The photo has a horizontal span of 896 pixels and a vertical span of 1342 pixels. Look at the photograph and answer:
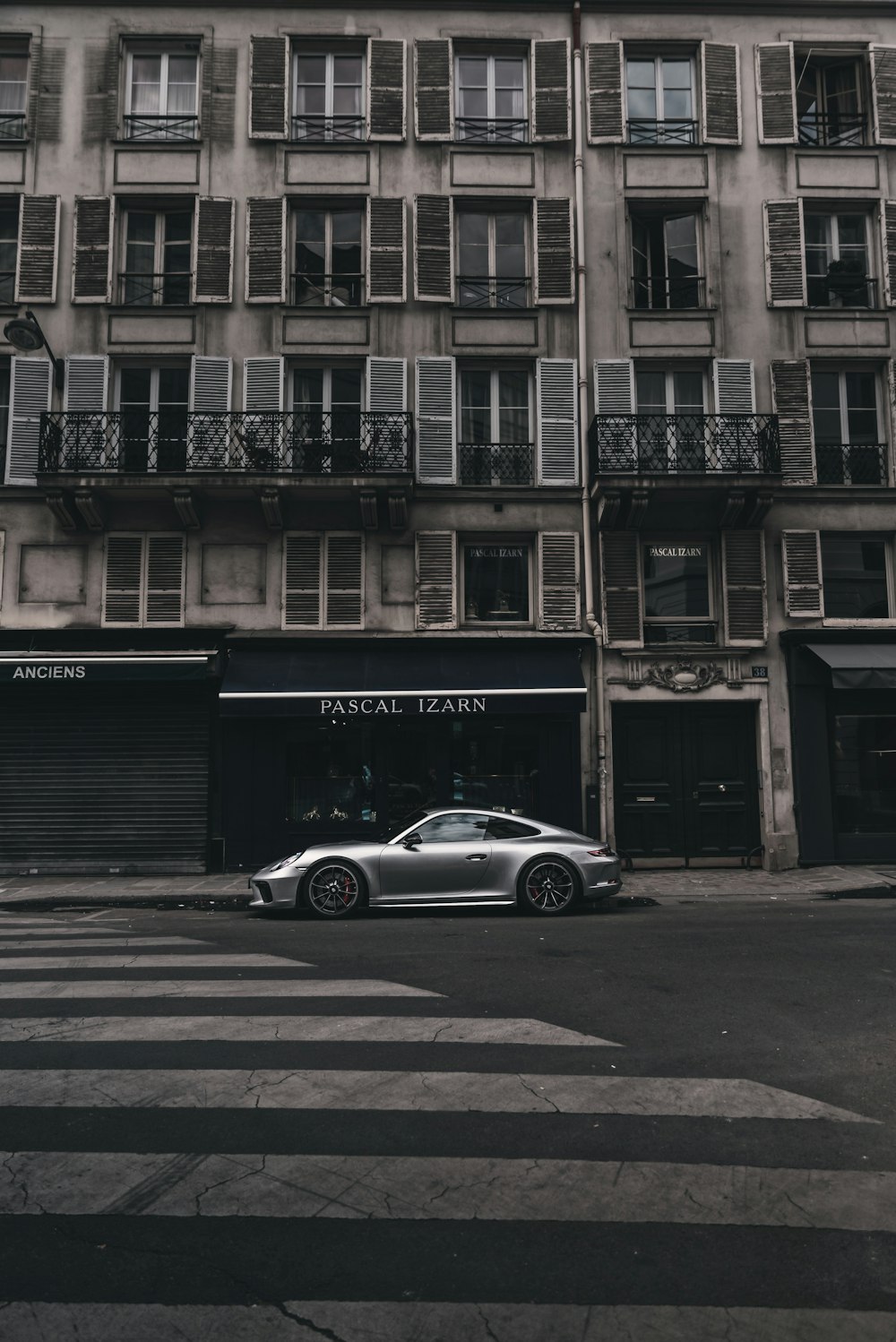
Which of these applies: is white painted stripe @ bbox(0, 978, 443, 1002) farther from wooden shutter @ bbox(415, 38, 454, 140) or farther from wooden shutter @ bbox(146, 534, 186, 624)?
wooden shutter @ bbox(415, 38, 454, 140)

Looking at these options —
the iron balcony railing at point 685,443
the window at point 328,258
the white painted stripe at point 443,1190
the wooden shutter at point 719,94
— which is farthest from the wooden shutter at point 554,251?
the white painted stripe at point 443,1190

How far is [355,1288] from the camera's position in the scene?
3.23 meters

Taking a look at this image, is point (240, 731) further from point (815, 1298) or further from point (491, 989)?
point (815, 1298)

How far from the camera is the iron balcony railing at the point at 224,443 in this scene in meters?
16.8

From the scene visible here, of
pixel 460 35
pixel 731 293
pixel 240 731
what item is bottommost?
pixel 240 731

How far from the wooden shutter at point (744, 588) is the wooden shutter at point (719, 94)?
796cm

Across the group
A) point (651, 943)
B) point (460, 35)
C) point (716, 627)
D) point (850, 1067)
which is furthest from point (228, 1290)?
point (460, 35)

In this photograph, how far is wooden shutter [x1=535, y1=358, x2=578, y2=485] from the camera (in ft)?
57.5

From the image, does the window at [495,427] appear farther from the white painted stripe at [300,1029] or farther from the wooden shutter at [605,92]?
the white painted stripe at [300,1029]

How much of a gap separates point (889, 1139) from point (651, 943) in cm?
474

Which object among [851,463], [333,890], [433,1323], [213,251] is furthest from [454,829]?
[213,251]

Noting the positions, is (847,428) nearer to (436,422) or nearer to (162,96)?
(436,422)

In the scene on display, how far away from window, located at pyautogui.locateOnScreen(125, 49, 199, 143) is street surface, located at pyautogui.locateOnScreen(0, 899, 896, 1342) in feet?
55.2

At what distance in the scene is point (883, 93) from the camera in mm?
18156
